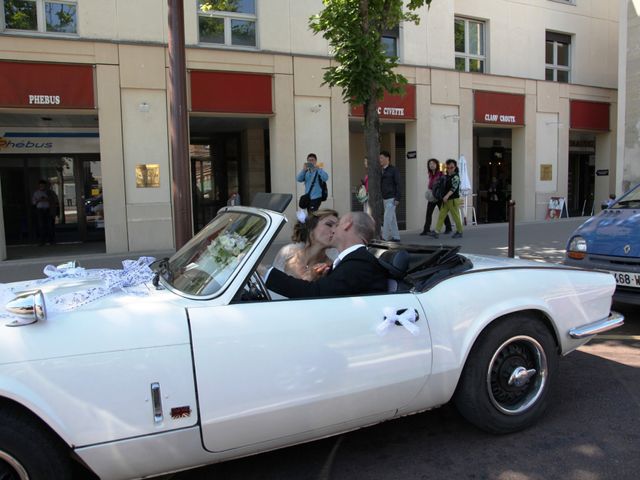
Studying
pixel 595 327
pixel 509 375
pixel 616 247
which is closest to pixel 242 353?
pixel 509 375

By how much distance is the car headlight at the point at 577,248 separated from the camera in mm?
5797

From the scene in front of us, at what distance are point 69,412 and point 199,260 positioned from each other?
3.40 feet

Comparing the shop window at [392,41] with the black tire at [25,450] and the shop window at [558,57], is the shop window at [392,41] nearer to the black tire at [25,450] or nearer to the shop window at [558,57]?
the shop window at [558,57]

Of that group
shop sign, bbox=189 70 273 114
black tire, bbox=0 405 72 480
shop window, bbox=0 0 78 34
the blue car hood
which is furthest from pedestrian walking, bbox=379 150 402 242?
black tire, bbox=0 405 72 480

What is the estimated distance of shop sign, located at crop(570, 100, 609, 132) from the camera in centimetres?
1667

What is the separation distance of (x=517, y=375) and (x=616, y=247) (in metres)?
3.00

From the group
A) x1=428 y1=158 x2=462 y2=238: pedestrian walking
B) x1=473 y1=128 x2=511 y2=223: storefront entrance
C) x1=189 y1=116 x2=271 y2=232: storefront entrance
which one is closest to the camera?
x1=428 y1=158 x2=462 y2=238: pedestrian walking

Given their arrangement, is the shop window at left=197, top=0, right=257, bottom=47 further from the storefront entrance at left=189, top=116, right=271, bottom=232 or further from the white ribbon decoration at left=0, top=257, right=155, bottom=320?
the white ribbon decoration at left=0, top=257, right=155, bottom=320

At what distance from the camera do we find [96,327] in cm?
228

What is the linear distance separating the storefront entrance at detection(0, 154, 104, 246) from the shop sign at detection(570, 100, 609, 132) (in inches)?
559

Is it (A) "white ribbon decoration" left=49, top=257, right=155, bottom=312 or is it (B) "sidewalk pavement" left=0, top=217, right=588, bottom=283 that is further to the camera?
(B) "sidewalk pavement" left=0, top=217, right=588, bottom=283

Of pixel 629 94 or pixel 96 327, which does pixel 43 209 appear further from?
pixel 629 94

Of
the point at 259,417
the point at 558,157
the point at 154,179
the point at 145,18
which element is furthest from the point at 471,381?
the point at 558,157

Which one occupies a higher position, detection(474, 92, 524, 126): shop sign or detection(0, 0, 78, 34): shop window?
detection(0, 0, 78, 34): shop window
